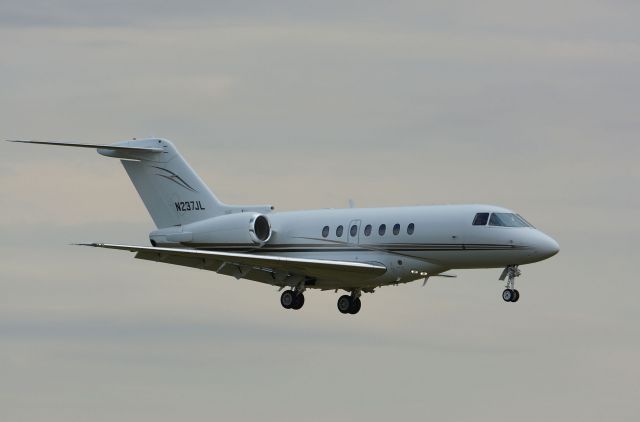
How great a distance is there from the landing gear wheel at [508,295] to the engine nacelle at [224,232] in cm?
996

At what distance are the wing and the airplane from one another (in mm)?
34

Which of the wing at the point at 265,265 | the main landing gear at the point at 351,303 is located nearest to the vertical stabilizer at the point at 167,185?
the wing at the point at 265,265

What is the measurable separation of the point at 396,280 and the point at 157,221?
1113 cm

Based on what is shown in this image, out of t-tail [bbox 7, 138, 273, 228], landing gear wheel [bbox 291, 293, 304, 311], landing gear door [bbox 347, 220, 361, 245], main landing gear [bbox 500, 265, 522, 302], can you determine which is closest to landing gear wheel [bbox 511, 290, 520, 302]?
main landing gear [bbox 500, 265, 522, 302]

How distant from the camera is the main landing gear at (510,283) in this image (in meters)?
45.4

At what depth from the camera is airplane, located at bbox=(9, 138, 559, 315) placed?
46.4m

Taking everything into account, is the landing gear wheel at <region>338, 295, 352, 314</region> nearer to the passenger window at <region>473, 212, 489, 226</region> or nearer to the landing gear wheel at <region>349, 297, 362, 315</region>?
the landing gear wheel at <region>349, 297, 362, 315</region>

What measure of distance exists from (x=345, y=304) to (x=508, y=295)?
24.9 feet

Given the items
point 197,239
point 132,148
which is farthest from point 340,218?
point 132,148

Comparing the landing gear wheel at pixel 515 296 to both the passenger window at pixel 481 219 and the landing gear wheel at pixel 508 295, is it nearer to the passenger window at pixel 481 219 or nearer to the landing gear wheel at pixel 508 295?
the landing gear wheel at pixel 508 295

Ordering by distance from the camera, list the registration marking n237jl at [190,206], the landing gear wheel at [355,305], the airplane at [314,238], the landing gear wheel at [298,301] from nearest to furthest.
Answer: the airplane at [314,238] < the landing gear wheel at [298,301] < the landing gear wheel at [355,305] < the registration marking n237jl at [190,206]

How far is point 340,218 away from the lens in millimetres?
50469

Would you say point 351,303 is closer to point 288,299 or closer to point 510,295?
point 288,299

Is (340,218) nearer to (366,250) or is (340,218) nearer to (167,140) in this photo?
(366,250)
